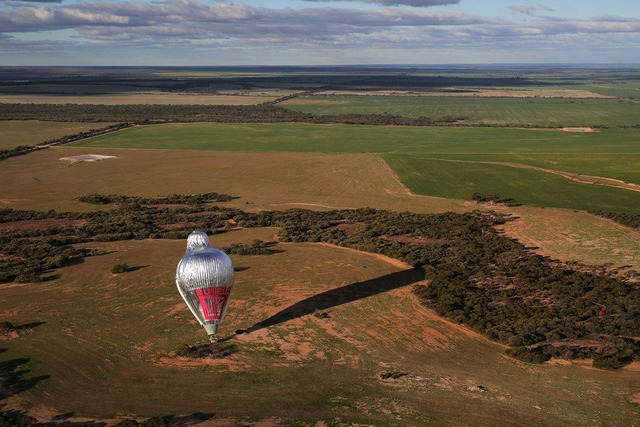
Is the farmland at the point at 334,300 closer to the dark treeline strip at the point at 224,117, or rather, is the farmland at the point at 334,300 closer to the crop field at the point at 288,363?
the crop field at the point at 288,363

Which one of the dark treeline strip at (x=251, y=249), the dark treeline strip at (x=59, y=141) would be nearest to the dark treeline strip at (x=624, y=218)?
the dark treeline strip at (x=251, y=249)

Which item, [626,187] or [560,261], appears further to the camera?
[626,187]

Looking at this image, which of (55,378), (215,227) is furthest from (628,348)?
(215,227)

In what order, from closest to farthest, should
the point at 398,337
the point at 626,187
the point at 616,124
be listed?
the point at 398,337
the point at 626,187
the point at 616,124

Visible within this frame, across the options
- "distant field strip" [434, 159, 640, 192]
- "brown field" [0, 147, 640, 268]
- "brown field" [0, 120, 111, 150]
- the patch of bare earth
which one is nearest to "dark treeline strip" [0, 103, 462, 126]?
"brown field" [0, 120, 111, 150]

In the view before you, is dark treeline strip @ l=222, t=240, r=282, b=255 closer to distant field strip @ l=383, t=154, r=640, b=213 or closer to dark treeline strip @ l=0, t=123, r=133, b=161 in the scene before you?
distant field strip @ l=383, t=154, r=640, b=213

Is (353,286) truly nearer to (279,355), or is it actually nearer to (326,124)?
(279,355)
